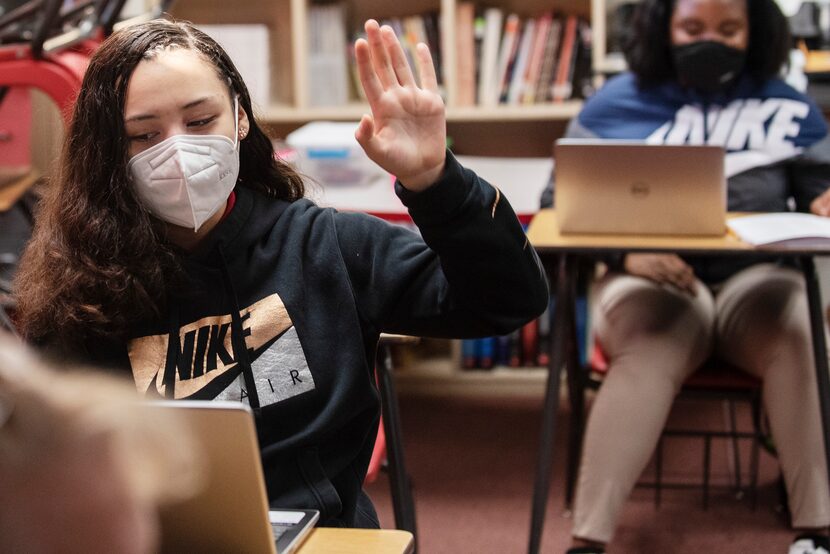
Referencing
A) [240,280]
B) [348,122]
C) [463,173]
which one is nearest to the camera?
[463,173]

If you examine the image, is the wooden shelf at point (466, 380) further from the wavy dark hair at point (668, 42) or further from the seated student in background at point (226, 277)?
the seated student in background at point (226, 277)

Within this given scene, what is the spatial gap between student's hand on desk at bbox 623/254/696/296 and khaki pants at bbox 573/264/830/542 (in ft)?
0.07

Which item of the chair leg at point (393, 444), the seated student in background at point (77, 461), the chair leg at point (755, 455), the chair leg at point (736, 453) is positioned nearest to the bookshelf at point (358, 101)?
the chair leg at point (736, 453)

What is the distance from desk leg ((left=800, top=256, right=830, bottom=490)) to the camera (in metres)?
2.00

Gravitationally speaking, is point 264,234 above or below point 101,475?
below

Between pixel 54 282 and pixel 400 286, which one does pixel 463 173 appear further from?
pixel 54 282

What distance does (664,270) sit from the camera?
2242 millimetres

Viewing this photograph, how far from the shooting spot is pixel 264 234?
125 centimetres

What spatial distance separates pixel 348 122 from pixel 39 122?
100 centimetres

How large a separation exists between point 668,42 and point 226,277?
1620 mm

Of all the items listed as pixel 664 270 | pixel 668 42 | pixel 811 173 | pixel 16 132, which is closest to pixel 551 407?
pixel 664 270

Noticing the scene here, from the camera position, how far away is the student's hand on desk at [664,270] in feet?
7.32

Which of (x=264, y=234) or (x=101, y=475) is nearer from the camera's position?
(x=101, y=475)

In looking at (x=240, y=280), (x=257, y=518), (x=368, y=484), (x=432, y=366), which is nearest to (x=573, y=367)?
(x=368, y=484)
